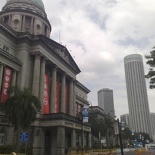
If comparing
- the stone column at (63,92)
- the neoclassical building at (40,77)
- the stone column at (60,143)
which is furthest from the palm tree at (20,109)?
the stone column at (63,92)

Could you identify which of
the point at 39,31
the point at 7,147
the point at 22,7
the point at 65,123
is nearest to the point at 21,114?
the point at 7,147

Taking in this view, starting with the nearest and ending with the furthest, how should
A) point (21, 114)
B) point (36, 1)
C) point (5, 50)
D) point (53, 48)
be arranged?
point (21, 114), point (5, 50), point (53, 48), point (36, 1)

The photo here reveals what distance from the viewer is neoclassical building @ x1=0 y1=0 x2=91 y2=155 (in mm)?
43906

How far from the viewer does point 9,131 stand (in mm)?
42031

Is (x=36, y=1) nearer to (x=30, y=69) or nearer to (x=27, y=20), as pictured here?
(x=27, y=20)

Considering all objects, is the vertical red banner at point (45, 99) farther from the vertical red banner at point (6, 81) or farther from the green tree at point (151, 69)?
the green tree at point (151, 69)

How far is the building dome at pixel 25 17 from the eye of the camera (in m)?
65.2

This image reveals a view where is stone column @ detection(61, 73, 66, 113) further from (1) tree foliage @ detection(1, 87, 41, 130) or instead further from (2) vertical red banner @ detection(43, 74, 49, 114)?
(1) tree foliage @ detection(1, 87, 41, 130)

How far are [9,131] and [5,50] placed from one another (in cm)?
1708

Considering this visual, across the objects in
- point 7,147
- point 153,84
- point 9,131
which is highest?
point 153,84

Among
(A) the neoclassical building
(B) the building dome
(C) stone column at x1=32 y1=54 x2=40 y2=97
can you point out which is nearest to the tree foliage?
(A) the neoclassical building

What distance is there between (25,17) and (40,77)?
24646mm

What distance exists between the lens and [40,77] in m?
50.6

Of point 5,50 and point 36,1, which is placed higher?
point 36,1
